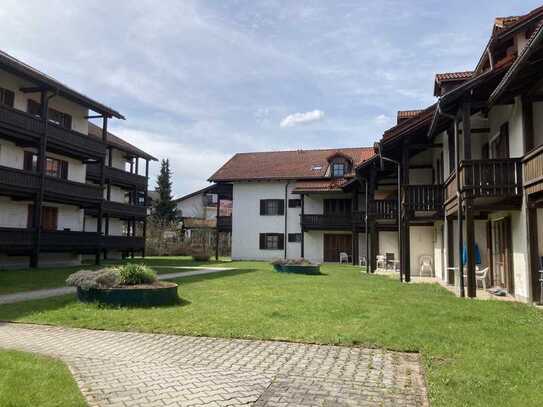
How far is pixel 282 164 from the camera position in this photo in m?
38.9

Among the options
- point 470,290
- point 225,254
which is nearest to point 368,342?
point 470,290

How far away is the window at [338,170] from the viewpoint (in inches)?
1406

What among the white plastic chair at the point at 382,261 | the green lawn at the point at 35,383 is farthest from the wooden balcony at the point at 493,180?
the white plastic chair at the point at 382,261

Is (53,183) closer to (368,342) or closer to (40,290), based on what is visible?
(40,290)

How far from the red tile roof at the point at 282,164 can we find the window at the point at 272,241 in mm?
4457

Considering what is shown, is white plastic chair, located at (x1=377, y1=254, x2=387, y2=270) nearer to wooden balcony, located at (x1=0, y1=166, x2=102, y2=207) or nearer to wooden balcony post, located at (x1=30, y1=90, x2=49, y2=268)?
wooden balcony, located at (x1=0, y1=166, x2=102, y2=207)

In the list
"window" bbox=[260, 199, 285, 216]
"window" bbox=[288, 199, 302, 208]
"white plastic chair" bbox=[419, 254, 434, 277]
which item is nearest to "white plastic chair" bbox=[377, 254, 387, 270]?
Answer: "white plastic chair" bbox=[419, 254, 434, 277]

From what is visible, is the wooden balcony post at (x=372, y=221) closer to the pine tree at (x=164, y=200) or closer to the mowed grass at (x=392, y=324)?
the mowed grass at (x=392, y=324)

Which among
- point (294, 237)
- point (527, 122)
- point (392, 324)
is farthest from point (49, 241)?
point (527, 122)

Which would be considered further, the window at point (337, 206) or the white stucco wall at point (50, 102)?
the window at point (337, 206)

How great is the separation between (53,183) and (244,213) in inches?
667

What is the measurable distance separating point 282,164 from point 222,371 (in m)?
Answer: 33.9

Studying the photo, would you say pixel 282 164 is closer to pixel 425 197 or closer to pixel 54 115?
pixel 54 115

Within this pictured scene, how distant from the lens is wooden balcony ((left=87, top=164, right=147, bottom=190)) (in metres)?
31.1
